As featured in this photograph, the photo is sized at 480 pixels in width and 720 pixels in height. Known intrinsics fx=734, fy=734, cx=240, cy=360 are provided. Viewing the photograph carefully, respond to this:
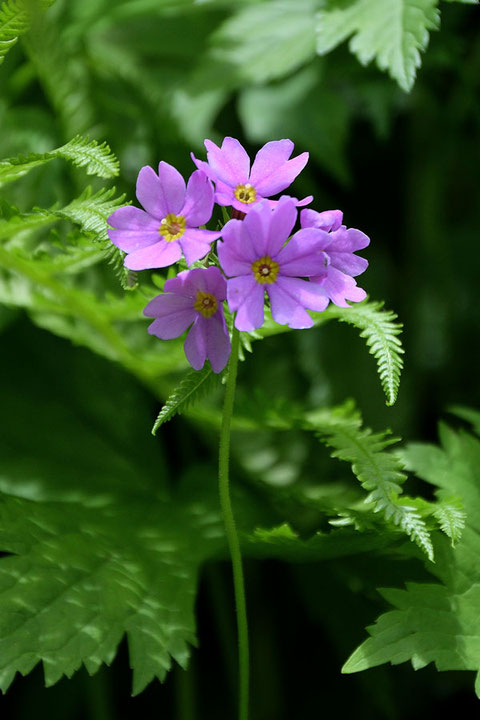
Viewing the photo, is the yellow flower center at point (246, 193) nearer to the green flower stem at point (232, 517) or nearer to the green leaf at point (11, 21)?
the green flower stem at point (232, 517)

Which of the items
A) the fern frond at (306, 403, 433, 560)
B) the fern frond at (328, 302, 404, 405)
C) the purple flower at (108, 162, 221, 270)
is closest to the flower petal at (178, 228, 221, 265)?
the purple flower at (108, 162, 221, 270)

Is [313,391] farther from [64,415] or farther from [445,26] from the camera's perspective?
[445,26]

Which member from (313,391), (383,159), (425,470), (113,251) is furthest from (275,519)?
(383,159)

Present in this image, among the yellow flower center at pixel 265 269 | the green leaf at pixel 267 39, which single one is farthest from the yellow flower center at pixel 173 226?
the green leaf at pixel 267 39

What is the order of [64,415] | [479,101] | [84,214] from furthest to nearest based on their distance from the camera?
[479,101] < [64,415] < [84,214]

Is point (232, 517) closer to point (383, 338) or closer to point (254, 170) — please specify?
point (383, 338)
